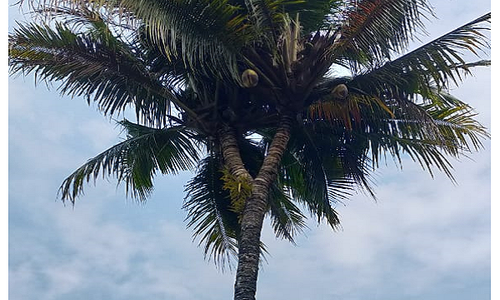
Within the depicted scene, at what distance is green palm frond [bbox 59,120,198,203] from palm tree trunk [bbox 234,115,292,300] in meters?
1.84

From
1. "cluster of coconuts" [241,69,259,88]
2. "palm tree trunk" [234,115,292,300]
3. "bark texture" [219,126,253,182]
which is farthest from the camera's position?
"bark texture" [219,126,253,182]

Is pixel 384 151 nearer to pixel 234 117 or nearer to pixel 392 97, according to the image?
pixel 392 97

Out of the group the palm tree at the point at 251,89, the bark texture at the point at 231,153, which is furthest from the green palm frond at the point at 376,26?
the bark texture at the point at 231,153

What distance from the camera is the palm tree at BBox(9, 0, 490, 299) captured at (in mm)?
10148

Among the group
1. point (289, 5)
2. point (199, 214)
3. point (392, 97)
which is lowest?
point (199, 214)

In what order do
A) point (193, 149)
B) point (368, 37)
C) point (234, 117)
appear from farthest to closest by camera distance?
point (193, 149) < point (234, 117) < point (368, 37)

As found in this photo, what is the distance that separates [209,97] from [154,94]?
892 mm

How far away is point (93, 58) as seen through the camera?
10820 millimetres

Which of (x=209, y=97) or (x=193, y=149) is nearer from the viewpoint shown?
(x=209, y=97)

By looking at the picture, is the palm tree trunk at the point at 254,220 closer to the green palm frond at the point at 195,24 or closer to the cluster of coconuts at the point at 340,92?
the cluster of coconuts at the point at 340,92

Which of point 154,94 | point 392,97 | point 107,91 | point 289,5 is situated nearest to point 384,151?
point 392,97

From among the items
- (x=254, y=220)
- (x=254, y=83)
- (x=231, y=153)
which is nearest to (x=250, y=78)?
(x=254, y=83)

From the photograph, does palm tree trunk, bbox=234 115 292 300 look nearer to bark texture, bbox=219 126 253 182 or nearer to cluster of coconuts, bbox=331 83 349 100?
bark texture, bbox=219 126 253 182

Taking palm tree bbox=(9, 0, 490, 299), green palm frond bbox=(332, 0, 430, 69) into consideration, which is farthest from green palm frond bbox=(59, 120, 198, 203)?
green palm frond bbox=(332, 0, 430, 69)
